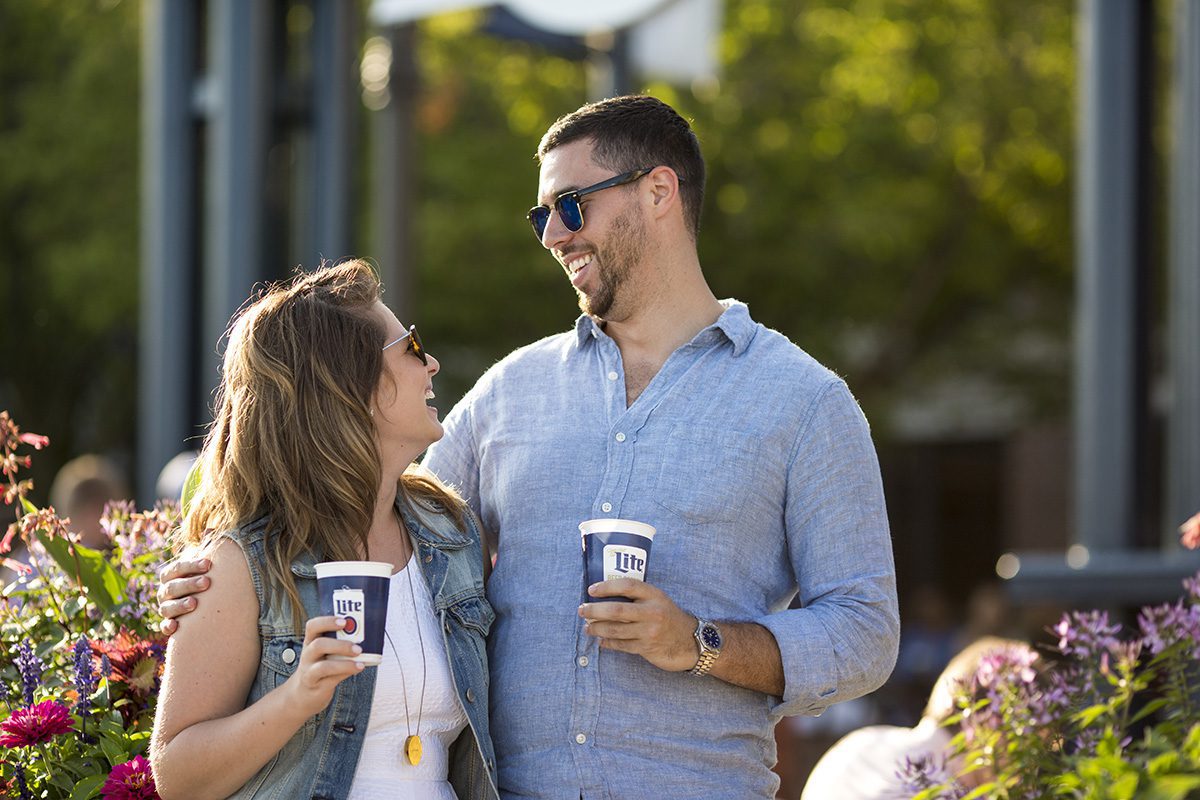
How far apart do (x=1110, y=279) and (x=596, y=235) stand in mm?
3384

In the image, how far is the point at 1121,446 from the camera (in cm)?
598

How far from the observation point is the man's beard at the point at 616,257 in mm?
3293

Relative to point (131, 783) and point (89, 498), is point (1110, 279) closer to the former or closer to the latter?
point (131, 783)

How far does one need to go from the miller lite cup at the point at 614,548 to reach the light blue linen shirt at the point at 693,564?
24cm

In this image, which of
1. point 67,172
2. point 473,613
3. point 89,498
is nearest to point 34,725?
point 473,613

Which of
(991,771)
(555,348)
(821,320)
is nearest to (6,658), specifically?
(555,348)

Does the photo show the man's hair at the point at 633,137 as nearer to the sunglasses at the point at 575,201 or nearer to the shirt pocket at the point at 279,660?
the sunglasses at the point at 575,201

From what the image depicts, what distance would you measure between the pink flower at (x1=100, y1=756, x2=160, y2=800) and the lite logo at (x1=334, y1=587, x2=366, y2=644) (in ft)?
1.89

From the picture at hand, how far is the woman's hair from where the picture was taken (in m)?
2.86

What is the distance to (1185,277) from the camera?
19.0ft

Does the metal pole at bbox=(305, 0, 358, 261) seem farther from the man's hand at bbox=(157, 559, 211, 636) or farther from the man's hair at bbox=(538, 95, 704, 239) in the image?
the man's hand at bbox=(157, 559, 211, 636)

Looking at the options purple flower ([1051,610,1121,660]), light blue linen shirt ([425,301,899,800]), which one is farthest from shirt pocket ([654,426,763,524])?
purple flower ([1051,610,1121,660])

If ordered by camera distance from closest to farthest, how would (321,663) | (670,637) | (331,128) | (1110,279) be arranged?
(321,663)
(670,637)
(1110,279)
(331,128)

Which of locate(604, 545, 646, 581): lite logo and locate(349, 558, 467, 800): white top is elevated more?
locate(604, 545, 646, 581): lite logo
